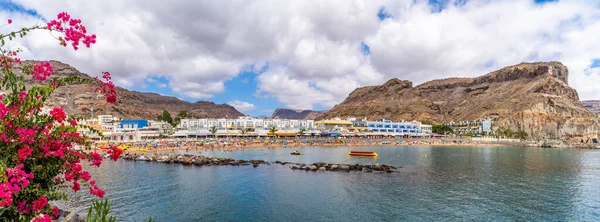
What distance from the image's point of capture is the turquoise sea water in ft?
78.4

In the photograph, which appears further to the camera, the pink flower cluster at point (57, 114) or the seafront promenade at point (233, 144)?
the seafront promenade at point (233, 144)

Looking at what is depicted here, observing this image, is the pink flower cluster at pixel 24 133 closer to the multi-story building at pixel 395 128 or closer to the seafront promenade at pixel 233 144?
the seafront promenade at pixel 233 144

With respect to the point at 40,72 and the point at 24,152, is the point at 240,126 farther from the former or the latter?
the point at 24,152

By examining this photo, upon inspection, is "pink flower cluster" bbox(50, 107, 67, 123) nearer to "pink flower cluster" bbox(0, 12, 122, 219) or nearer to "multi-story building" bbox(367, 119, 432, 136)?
"pink flower cluster" bbox(0, 12, 122, 219)

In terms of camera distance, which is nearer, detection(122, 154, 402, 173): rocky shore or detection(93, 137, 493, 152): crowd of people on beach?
detection(122, 154, 402, 173): rocky shore

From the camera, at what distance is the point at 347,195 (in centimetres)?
2989

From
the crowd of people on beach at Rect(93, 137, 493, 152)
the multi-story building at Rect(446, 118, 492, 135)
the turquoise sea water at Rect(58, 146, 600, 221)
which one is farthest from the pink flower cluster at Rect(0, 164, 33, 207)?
the multi-story building at Rect(446, 118, 492, 135)

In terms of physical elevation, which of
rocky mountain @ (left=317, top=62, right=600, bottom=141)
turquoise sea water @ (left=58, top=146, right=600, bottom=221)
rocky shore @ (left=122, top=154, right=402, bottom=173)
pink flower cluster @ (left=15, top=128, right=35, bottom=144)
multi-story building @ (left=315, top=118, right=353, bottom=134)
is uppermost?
rocky mountain @ (left=317, top=62, right=600, bottom=141)

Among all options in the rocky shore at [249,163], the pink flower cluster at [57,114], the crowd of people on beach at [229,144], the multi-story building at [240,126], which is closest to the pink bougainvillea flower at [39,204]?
the pink flower cluster at [57,114]

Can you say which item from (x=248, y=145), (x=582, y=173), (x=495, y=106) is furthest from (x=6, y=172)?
(x=495, y=106)

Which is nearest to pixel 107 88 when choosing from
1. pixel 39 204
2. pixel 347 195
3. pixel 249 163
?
pixel 39 204

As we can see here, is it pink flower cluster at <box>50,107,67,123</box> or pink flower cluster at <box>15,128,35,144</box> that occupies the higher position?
pink flower cluster at <box>50,107,67,123</box>

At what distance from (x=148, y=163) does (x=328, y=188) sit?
110 feet

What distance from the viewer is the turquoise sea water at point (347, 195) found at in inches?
941
